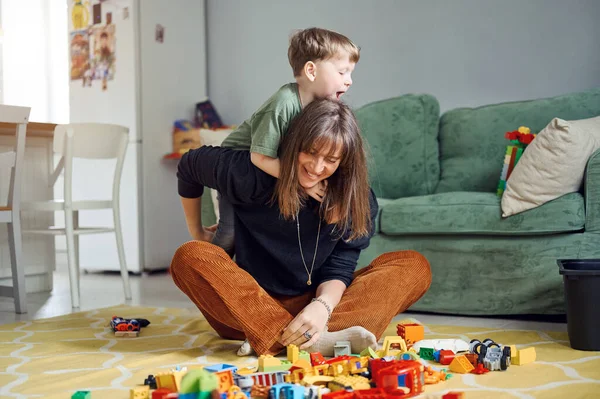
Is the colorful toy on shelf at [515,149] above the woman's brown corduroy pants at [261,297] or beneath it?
above

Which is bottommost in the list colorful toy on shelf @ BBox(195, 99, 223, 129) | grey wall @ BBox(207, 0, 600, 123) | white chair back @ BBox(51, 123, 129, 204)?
white chair back @ BBox(51, 123, 129, 204)

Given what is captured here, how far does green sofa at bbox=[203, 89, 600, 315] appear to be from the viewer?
2.36 m

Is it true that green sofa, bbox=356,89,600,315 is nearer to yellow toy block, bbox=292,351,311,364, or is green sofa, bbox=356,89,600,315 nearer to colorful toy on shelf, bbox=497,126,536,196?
colorful toy on shelf, bbox=497,126,536,196

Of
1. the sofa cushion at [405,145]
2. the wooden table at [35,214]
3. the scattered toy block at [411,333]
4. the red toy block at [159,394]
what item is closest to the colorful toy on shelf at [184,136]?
the wooden table at [35,214]

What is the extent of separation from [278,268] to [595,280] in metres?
0.90

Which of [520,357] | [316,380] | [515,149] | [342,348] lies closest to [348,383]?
[316,380]

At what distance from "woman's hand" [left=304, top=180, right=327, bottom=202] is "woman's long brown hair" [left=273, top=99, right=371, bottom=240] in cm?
1

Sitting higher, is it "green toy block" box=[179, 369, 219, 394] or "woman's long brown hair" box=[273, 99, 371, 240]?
"woman's long brown hair" box=[273, 99, 371, 240]

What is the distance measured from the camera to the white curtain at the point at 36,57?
5465 mm

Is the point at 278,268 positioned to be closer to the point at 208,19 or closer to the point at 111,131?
the point at 111,131

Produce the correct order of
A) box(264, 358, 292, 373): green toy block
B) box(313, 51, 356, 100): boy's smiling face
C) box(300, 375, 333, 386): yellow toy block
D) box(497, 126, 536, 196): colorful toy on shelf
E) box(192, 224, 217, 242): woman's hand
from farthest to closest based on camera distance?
box(497, 126, 536, 196): colorful toy on shelf → box(192, 224, 217, 242): woman's hand → box(313, 51, 356, 100): boy's smiling face → box(264, 358, 292, 373): green toy block → box(300, 375, 333, 386): yellow toy block

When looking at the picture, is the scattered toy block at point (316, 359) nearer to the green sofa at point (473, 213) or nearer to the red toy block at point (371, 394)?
the red toy block at point (371, 394)

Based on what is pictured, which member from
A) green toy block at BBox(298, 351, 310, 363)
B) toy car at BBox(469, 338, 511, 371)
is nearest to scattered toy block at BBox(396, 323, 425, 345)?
toy car at BBox(469, 338, 511, 371)

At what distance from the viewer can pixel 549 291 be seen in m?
2.38
